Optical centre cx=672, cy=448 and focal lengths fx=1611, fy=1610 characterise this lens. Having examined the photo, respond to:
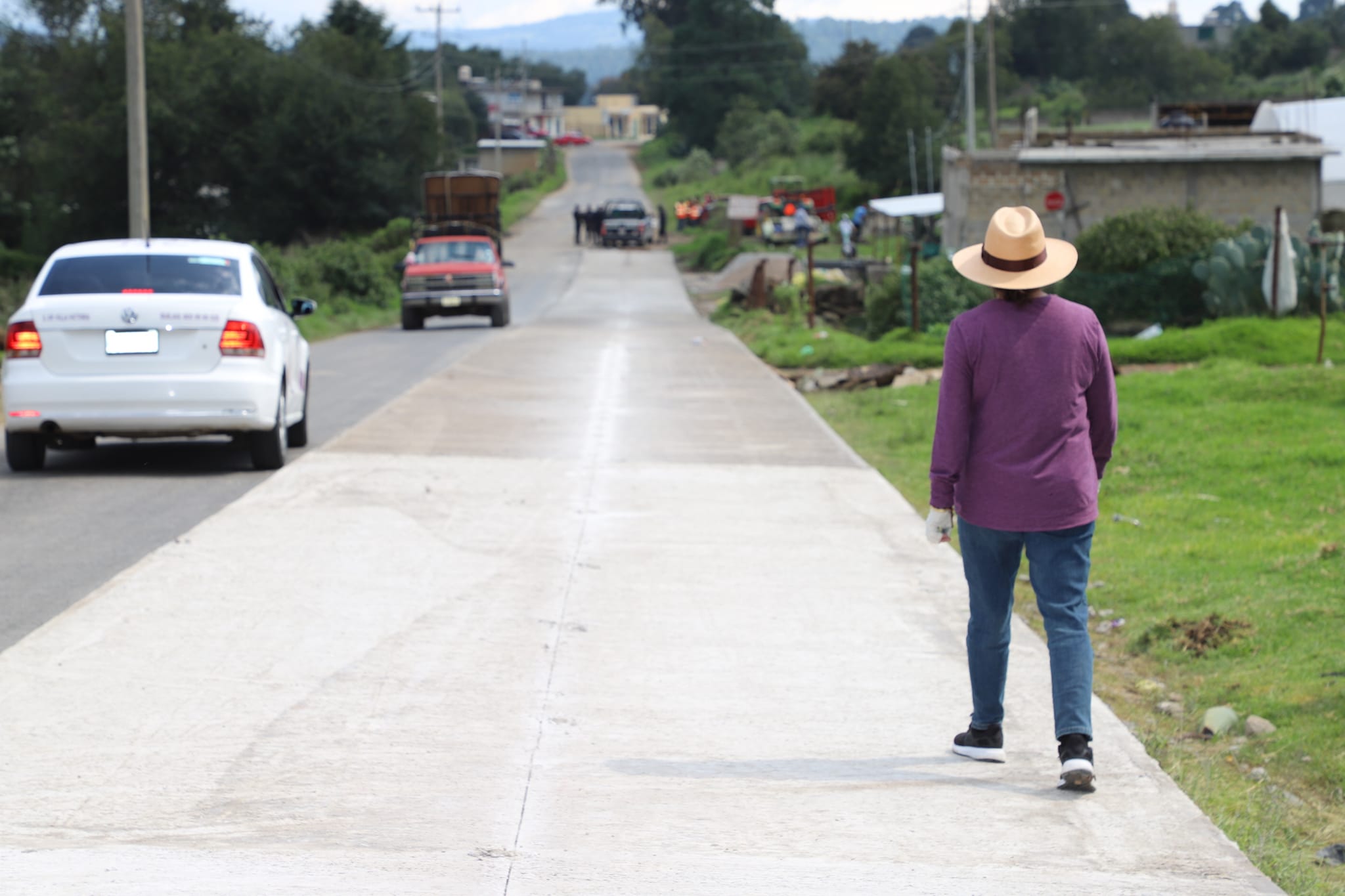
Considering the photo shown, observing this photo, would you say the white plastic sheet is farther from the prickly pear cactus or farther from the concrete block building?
the concrete block building

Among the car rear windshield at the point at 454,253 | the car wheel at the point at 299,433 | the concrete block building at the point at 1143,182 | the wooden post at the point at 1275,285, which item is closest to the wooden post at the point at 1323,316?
the wooden post at the point at 1275,285

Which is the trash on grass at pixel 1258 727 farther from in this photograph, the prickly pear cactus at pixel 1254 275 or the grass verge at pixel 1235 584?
the prickly pear cactus at pixel 1254 275

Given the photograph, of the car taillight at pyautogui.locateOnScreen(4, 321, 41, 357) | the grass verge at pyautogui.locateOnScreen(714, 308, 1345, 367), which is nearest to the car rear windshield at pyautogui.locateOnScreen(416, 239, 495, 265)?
the grass verge at pyautogui.locateOnScreen(714, 308, 1345, 367)

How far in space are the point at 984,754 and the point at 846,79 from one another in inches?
4237

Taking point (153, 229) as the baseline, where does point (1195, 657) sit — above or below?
below

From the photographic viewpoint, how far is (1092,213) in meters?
33.7

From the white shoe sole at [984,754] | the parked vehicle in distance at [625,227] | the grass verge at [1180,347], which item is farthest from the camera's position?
the parked vehicle in distance at [625,227]

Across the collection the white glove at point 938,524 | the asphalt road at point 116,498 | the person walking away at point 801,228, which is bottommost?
the asphalt road at point 116,498

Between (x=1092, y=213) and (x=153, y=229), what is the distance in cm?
4376

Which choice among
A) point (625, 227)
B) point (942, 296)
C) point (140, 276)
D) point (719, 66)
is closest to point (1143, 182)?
point (942, 296)

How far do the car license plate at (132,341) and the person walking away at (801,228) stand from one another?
37.2 metres

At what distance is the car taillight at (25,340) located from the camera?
1172cm

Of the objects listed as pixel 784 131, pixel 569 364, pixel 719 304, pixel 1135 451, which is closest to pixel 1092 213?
pixel 719 304

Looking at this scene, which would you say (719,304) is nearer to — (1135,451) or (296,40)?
(1135,451)
